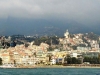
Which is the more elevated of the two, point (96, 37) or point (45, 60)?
point (96, 37)

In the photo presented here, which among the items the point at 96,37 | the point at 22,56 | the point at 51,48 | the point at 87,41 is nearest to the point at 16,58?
the point at 22,56

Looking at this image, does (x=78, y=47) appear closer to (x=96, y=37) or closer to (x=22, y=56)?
(x=96, y=37)

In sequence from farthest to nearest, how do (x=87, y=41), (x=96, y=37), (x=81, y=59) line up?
1. (x=96, y=37)
2. (x=87, y=41)
3. (x=81, y=59)

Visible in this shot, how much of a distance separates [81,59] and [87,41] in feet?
227

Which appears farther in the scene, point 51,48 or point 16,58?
point 51,48

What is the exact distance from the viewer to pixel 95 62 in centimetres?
9869

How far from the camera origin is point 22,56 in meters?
100

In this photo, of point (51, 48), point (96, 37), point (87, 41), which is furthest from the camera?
point (96, 37)

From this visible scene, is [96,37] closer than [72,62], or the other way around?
[72,62]

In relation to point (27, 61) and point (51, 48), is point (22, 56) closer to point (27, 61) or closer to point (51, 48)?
point (27, 61)

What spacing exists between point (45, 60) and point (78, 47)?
51.1m

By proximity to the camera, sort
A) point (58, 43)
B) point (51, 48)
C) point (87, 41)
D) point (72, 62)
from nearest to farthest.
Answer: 1. point (72, 62)
2. point (51, 48)
3. point (58, 43)
4. point (87, 41)

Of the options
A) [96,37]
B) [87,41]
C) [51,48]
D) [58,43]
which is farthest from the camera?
[96,37]

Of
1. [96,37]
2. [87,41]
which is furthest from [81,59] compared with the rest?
[96,37]
